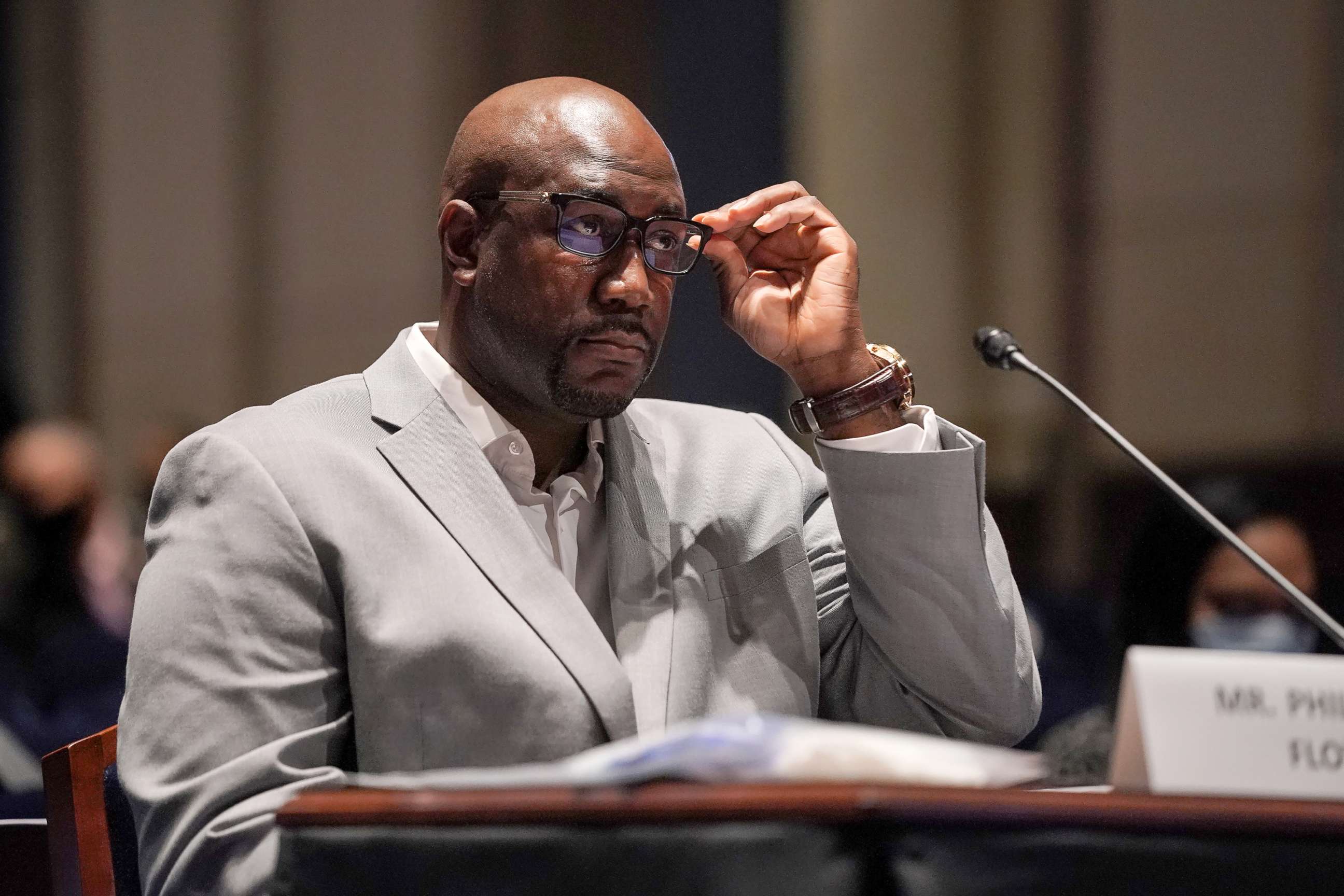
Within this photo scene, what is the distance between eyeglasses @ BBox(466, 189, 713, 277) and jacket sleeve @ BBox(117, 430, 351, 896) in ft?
1.35

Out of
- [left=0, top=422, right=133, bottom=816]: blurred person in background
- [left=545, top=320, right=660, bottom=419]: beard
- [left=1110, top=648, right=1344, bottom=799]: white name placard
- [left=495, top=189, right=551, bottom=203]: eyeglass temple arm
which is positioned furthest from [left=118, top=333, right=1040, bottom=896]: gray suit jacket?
[left=0, top=422, right=133, bottom=816]: blurred person in background

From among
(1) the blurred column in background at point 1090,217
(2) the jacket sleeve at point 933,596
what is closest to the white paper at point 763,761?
(2) the jacket sleeve at point 933,596

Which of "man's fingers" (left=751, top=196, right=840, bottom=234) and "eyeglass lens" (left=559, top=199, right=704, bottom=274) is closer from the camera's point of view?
"eyeglass lens" (left=559, top=199, right=704, bottom=274)

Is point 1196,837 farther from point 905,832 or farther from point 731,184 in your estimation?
point 731,184

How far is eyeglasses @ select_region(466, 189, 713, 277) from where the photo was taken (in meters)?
1.61

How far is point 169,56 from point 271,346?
1.23 m

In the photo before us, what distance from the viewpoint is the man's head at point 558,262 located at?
5.32 feet

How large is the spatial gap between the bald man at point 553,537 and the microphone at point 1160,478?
13cm

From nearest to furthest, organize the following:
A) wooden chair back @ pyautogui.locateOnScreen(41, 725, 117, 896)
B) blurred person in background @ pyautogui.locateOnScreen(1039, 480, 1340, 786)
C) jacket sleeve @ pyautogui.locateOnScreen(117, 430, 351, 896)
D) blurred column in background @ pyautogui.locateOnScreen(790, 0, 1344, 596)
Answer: jacket sleeve @ pyautogui.locateOnScreen(117, 430, 351, 896), wooden chair back @ pyautogui.locateOnScreen(41, 725, 117, 896), blurred person in background @ pyautogui.locateOnScreen(1039, 480, 1340, 786), blurred column in background @ pyautogui.locateOnScreen(790, 0, 1344, 596)

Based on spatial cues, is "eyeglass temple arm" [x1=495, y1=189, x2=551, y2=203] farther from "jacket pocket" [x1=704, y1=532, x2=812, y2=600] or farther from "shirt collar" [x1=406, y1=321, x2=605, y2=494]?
"jacket pocket" [x1=704, y1=532, x2=812, y2=600]

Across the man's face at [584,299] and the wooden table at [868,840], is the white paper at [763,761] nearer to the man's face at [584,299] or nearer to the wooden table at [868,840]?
the wooden table at [868,840]

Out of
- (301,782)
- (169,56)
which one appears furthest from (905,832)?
(169,56)

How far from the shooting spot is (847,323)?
1.68 meters

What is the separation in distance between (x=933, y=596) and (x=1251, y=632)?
1674 mm
